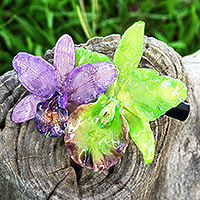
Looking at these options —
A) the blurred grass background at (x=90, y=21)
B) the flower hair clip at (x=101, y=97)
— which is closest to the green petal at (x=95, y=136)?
the flower hair clip at (x=101, y=97)

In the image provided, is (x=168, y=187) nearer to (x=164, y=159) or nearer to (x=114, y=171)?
(x=164, y=159)

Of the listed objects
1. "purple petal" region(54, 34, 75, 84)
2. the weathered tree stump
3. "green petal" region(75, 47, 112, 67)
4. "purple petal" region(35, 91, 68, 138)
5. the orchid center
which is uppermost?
"purple petal" region(54, 34, 75, 84)

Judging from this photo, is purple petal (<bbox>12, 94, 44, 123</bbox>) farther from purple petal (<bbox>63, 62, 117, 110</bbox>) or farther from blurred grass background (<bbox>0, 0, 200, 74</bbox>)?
blurred grass background (<bbox>0, 0, 200, 74</bbox>)

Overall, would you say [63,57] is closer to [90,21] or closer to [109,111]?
[109,111]

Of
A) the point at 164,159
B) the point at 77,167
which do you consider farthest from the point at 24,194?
the point at 164,159

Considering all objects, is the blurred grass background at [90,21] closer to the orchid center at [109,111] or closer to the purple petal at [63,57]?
the purple petal at [63,57]

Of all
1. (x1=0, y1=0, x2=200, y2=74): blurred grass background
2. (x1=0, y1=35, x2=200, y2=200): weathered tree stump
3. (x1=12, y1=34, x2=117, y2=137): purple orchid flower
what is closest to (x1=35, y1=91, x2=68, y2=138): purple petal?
(x1=12, y1=34, x2=117, y2=137): purple orchid flower

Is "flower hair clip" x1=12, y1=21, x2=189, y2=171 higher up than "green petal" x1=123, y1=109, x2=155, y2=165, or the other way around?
"flower hair clip" x1=12, y1=21, x2=189, y2=171
